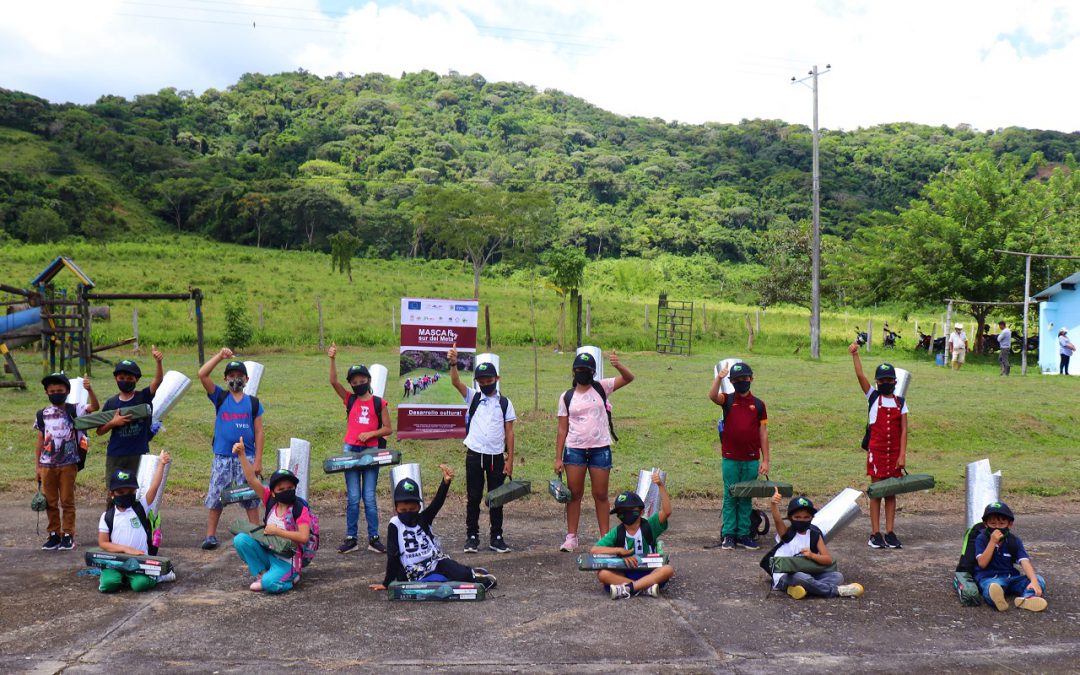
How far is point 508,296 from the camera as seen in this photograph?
50625 mm

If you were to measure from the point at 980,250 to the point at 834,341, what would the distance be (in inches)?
247

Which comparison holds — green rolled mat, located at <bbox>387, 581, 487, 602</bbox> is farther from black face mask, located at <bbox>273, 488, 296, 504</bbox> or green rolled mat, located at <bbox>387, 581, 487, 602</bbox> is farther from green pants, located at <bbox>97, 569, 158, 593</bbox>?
green pants, located at <bbox>97, 569, 158, 593</bbox>

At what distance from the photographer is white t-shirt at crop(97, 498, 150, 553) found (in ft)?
24.5

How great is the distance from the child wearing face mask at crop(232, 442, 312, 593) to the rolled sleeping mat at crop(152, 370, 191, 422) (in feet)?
6.69

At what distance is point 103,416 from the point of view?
326 inches

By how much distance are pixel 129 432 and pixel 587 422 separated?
421 centimetres

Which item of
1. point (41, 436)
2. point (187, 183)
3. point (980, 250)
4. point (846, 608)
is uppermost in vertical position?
point (187, 183)

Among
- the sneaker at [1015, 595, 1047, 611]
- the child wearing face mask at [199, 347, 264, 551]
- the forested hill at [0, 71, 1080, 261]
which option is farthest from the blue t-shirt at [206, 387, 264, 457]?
the forested hill at [0, 71, 1080, 261]

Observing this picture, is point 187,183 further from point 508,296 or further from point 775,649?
point 775,649

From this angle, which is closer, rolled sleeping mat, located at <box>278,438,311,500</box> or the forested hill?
rolled sleeping mat, located at <box>278,438,311,500</box>

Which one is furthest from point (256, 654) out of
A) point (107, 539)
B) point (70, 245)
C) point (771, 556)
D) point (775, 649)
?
point (70, 245)

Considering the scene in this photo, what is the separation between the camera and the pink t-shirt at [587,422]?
27.1 feet

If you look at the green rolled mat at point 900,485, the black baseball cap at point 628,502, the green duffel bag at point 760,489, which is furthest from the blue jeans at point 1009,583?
the black baseball cap at point 628,502

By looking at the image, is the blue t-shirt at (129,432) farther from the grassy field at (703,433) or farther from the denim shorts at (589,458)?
the denim shorts at (589,458)
